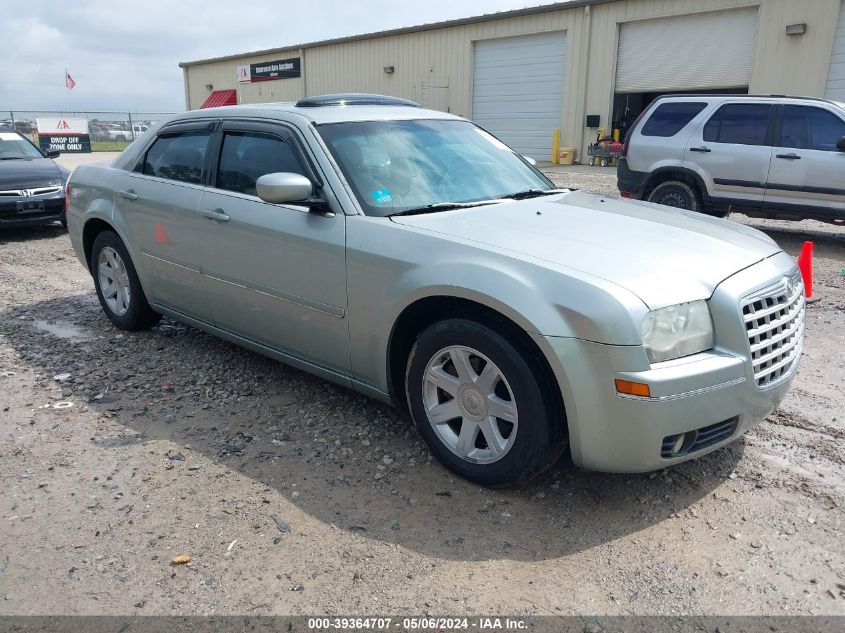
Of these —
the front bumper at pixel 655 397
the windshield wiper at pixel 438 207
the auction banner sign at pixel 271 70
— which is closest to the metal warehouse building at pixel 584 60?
the auction banner sign at pixel 271 70

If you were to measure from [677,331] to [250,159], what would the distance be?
8.89 ft

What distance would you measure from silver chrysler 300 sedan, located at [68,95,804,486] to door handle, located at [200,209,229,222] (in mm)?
19

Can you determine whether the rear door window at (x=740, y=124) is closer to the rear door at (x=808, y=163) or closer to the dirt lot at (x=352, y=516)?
the rear door at (x=808, y=163)

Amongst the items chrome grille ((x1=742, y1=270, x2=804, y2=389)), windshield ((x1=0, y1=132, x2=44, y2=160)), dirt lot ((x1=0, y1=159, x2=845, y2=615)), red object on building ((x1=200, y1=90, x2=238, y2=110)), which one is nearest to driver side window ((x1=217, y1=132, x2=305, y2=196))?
dirt lot ((x1=0, y1=159, x2=845, y2=615))

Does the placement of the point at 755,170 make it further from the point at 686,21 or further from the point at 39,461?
the point at 686,21

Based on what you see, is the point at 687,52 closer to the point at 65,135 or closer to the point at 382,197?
the point at 382,197

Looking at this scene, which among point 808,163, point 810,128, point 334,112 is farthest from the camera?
point 810,128

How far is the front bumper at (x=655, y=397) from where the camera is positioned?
2646 millimetres

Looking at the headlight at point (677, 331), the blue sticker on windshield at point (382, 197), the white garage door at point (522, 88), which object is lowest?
the headlight at point (677, 331)

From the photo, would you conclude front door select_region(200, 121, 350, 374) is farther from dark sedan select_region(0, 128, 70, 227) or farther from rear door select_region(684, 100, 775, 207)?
rear door select_region(684, 100, 775, 207)

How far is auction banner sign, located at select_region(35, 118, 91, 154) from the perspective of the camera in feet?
98.0

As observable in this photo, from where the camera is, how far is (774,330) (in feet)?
9.96

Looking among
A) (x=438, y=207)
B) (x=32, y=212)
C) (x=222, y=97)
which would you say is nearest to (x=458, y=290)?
(x=438, y=207)

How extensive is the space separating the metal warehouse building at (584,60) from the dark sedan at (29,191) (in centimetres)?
1604
